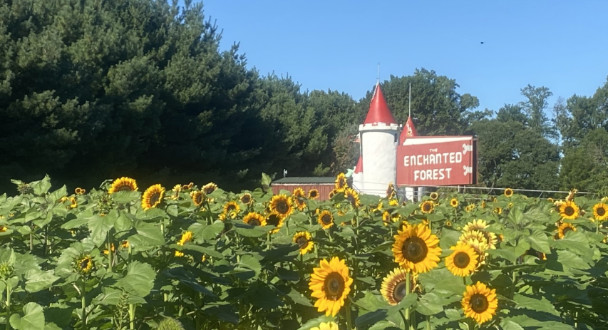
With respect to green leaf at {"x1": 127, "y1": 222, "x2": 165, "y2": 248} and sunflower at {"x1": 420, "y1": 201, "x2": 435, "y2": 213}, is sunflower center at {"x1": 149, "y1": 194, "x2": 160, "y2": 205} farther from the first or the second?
sunflower at {"x1": 420, "y1": 201, "x2": 435, "y2": 213}

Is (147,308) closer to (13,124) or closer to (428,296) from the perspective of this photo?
(428,296)

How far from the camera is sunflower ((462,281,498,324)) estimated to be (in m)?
1.90

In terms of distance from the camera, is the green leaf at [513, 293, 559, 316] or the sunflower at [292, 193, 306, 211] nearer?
the green leaf at [513, 293, 559, 316]

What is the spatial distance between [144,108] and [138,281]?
24275mm

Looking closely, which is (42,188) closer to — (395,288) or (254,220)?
(254,220)

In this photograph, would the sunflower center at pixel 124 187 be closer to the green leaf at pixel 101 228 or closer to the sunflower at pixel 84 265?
the green leaf at pixel 101 228

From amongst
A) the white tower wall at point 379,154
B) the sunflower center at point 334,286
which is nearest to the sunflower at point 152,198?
the sunflower center at point 334,286

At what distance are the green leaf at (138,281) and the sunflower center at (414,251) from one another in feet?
2.45

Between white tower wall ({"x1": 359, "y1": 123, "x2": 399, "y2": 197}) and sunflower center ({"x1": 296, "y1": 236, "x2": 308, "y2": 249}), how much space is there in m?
14.7

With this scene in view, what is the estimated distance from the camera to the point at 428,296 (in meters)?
1.92

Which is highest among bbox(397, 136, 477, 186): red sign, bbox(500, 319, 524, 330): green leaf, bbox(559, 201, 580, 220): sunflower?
bbox(397, 136, 477, 186): red sign

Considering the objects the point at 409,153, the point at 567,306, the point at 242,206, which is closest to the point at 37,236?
the point at 242,206

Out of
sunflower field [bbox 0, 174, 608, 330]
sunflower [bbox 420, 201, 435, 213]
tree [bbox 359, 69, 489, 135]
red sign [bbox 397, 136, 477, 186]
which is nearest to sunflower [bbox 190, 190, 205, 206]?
sunflower field [bbox 0, 174, 608, 330]

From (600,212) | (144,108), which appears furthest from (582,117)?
(600,212)
